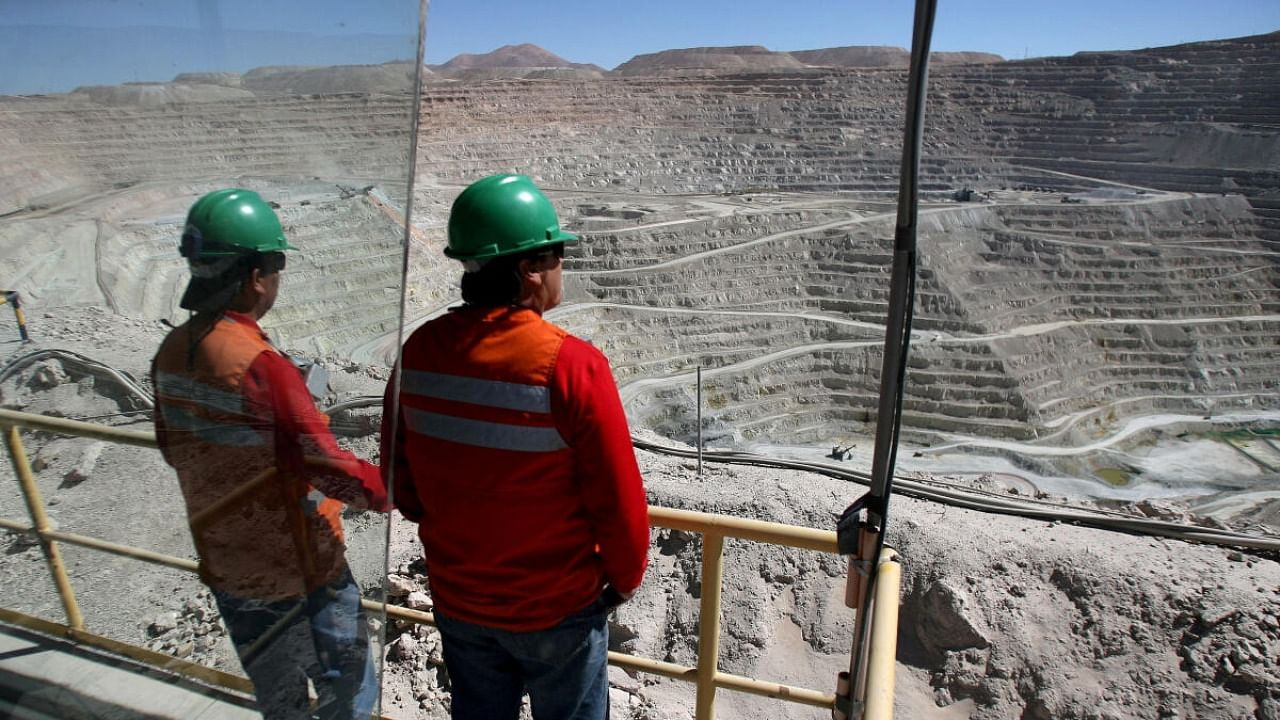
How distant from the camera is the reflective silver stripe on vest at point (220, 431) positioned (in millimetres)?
1396

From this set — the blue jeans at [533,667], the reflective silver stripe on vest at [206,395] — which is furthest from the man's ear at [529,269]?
the blue jeans at [533,667]

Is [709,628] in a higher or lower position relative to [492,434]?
lower

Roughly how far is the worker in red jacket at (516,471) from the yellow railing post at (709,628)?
1.89ft

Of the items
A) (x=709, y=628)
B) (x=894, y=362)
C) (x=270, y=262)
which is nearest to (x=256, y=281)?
(x=270, y=262)

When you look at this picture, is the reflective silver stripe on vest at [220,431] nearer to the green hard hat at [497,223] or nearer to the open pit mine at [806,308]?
the open pit mine at [806,308]

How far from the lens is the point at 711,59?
261 ft

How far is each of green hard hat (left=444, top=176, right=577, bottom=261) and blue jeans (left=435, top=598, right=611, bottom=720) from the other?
0.84 metres

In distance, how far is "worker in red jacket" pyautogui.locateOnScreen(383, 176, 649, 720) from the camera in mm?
1681

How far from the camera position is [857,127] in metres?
44.8

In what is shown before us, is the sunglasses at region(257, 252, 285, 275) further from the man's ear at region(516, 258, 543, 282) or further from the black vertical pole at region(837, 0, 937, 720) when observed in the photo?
the black vertical pole at region(837, 0, 937, 720)

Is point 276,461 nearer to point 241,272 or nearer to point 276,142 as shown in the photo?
point 241,272

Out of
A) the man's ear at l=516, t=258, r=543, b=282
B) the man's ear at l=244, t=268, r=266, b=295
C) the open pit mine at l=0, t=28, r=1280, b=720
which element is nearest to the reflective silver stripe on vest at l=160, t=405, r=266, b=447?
the open pit mine at l=0, t=28, r=1280, b=720

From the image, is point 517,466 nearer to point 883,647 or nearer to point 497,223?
point 497,223

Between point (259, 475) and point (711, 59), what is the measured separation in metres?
83.9
